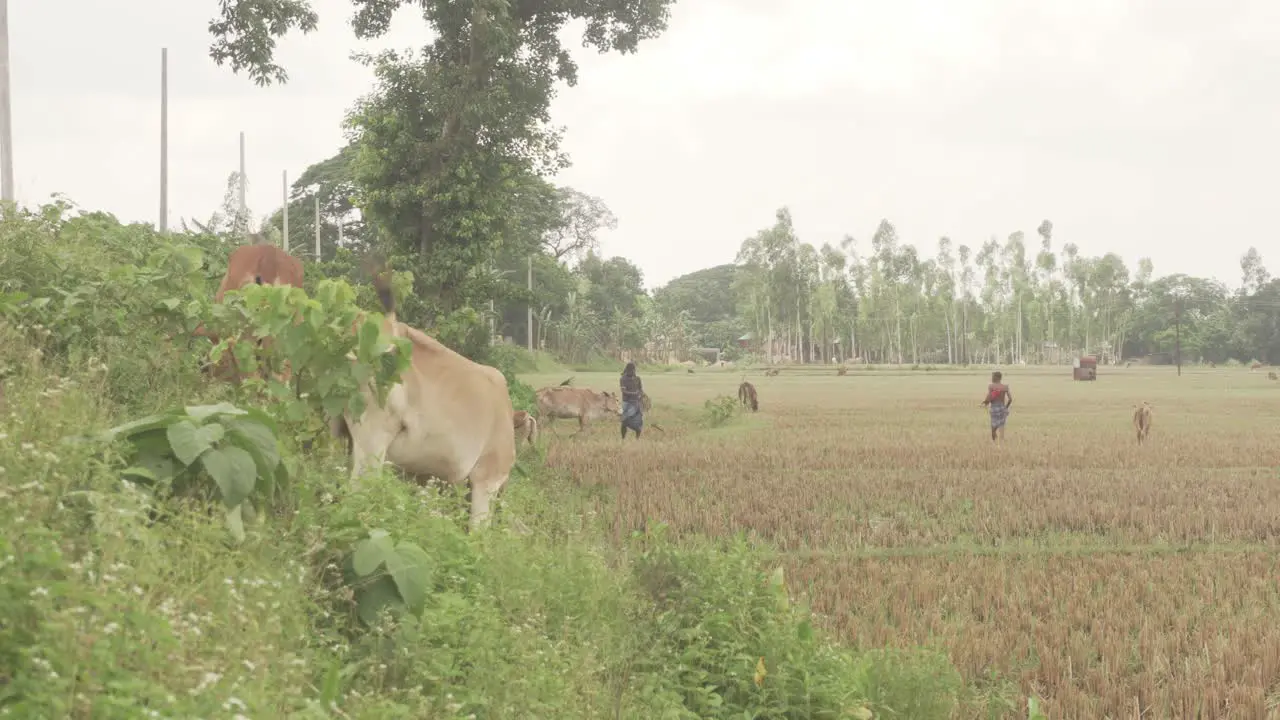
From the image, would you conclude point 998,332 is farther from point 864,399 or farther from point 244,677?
point 244,677

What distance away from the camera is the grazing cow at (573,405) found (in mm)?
21578

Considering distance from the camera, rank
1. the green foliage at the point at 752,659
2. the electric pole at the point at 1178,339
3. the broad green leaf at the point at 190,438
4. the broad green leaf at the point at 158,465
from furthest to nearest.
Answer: the electric pole at the point at 1178,339
the green foliage at the point at 752,659
the broad green leaf at the point at 158,465
the broad green leaf at the point at 190,438

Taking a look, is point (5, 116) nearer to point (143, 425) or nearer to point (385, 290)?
point (385, 290)

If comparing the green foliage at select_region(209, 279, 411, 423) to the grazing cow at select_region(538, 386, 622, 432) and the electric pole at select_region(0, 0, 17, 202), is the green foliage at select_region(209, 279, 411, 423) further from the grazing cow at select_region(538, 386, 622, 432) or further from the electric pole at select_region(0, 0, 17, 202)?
the grazing cow at select_region(538, 386, 622, 432)

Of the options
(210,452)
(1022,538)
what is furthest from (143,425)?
(1022,538)

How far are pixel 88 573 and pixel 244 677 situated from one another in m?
0.49

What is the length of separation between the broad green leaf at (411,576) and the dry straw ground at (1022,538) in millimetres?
3147

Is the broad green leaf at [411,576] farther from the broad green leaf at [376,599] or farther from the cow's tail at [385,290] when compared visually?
the cow's tail at [385,290]

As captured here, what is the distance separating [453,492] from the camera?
5.48 m

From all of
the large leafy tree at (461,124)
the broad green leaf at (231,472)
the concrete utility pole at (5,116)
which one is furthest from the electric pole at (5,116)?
the broad green leaf at (231,472)

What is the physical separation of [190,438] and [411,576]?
2.64ft

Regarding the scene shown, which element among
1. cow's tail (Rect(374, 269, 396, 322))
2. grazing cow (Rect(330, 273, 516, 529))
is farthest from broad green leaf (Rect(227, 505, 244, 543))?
cow's tail (Rect(374, 269, 396, 322))

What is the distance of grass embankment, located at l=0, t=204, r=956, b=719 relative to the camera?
7.56ft

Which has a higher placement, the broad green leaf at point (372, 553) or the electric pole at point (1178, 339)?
the electric pole at point (1178, 339)
